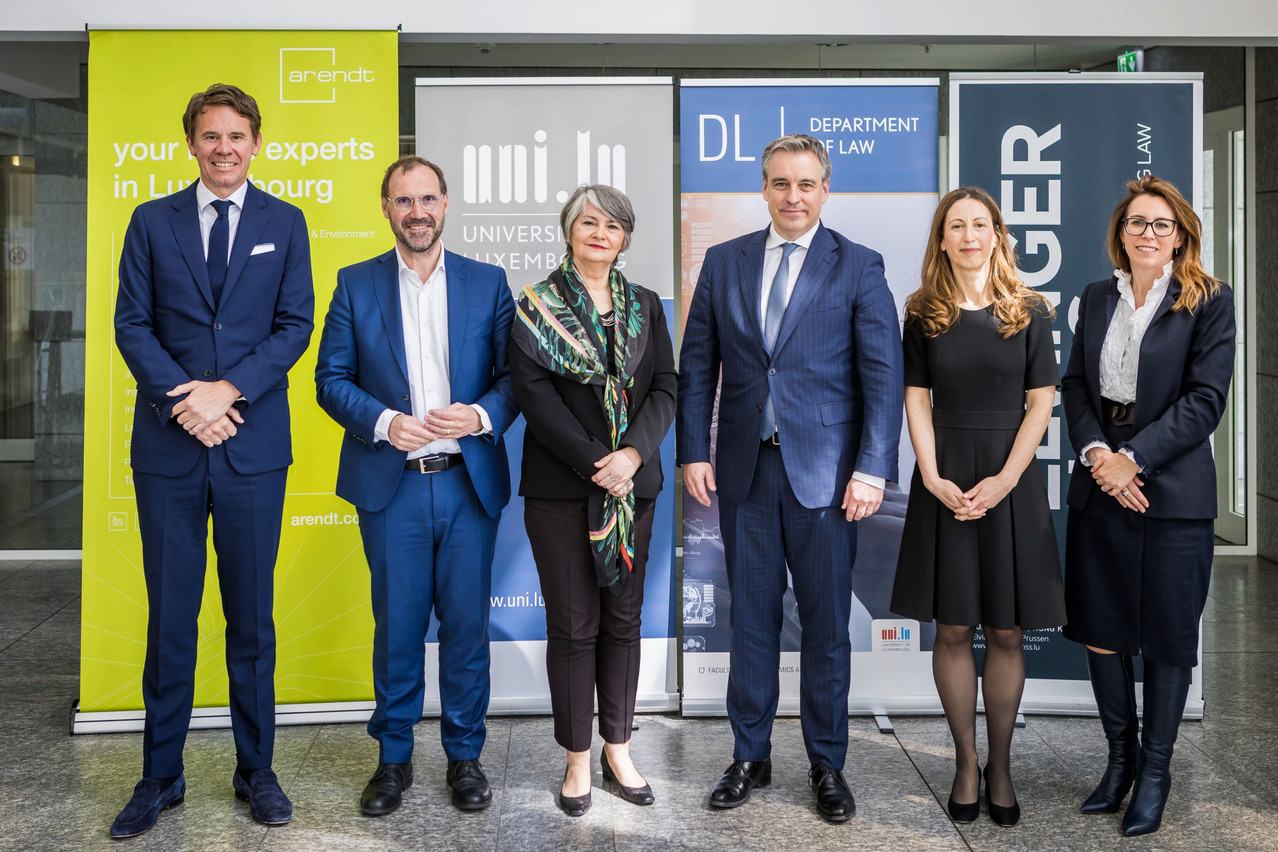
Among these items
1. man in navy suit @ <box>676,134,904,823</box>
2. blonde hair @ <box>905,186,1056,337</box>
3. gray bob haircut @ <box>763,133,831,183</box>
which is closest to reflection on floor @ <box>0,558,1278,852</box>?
man in navy suit @ <box>676,134,904,823</box>

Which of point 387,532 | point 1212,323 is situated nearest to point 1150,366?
point 1212,323

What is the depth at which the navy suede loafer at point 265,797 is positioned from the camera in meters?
3.02

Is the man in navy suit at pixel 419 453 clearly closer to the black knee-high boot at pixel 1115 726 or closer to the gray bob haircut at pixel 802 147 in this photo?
the gray bob haircut at pixel 802 147

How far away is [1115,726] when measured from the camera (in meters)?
3.15

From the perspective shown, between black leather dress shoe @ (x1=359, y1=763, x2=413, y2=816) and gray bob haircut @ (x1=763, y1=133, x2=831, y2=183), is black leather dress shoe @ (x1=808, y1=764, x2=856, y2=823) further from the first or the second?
gray bob haircut @ (x1=763, y1=133, x2=831, y2=183)

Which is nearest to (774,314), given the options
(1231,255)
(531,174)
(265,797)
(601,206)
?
(601,206)

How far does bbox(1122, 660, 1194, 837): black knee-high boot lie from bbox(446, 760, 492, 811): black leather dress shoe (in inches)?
70.0

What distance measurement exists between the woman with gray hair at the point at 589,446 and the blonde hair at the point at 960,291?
741 millimetres

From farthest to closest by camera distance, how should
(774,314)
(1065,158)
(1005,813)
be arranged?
1. (1065,158)
2. (774,314)
3. (1005,813)

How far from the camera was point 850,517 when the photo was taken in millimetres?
3070

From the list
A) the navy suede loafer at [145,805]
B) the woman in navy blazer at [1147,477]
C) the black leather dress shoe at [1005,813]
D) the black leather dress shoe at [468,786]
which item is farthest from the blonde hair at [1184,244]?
the navy suede loafer at [145,805]

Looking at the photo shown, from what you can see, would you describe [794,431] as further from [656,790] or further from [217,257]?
[217,257]

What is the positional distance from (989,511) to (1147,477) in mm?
440

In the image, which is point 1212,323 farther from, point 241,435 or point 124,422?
point 124,422
